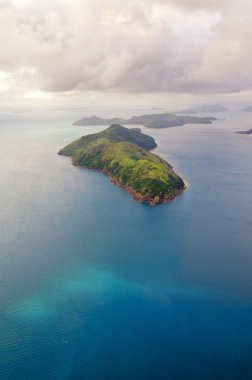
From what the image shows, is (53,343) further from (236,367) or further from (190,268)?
(190,268)

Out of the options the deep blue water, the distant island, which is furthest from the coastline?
the deep blue water

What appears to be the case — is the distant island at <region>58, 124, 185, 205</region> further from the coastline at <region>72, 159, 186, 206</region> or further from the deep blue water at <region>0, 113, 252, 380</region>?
the deep blue water at <region>0, 113, 252, 380</region>

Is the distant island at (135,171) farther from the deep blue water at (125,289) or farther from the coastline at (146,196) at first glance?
the deep blue water at (125,289)

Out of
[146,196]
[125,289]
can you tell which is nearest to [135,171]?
[146,196]

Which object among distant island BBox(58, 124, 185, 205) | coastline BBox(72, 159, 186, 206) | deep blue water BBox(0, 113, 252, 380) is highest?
distant island BBox(58, 124, 185, 205)

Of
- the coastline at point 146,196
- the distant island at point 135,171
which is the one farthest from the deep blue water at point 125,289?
the distant island at point 135,171

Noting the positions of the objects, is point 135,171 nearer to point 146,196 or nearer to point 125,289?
point 146,196

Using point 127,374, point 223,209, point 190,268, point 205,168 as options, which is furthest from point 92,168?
point 127,374

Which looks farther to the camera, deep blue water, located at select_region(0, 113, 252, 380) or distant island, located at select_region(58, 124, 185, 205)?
distant island, located at select_region(58, 124, 185, 205)
